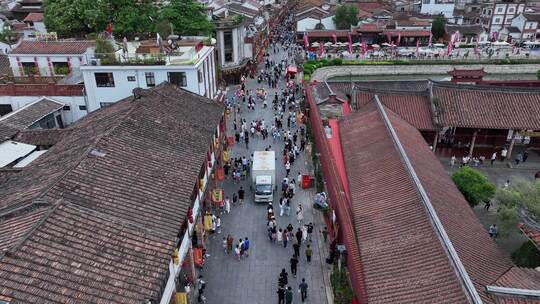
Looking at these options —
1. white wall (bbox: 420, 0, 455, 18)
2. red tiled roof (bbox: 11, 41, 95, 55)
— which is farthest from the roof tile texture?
white wall (bbox: 420, 0, 455, 18)

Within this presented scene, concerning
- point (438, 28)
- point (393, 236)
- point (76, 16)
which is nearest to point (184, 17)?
point (76, 16)

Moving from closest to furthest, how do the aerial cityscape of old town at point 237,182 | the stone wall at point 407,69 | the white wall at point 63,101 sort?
the aerial cityscape of old town at point 237,182 < the white wall at point 63,101 < the stone wall at point 407,69

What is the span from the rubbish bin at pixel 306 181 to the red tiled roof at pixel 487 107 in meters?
10.1

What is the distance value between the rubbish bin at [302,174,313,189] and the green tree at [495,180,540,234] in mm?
10130

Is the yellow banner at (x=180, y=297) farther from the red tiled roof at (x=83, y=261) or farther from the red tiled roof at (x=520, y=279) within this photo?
the red tiled roof at (x=520, y=279)

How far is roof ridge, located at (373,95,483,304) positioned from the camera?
37.7 ft

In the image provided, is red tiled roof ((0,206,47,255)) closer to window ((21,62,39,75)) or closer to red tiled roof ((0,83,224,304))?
red tiled roof ((0,83,224,304))

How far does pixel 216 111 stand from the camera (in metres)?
24.3

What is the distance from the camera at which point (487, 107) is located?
2889 centimetres

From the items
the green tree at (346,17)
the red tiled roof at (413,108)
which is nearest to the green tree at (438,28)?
the green tree at (346,17)

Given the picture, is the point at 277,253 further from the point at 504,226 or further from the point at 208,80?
the point at 208,80

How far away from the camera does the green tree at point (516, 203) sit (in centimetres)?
1773

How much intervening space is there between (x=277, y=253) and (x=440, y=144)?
16.4 m

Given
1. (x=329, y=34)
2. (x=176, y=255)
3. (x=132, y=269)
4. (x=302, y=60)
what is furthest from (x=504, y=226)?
(x=329, y=34)
